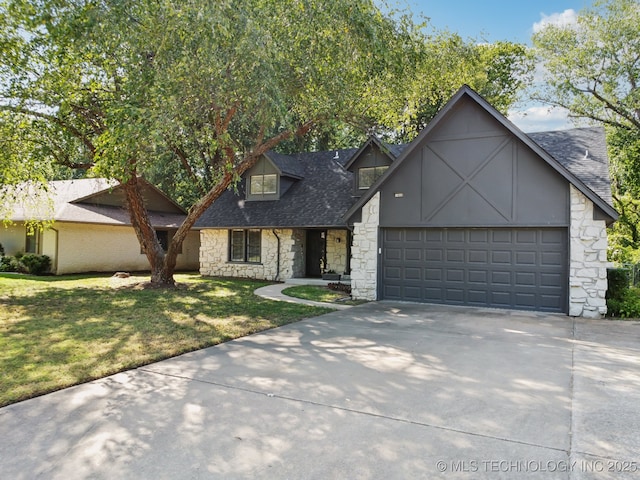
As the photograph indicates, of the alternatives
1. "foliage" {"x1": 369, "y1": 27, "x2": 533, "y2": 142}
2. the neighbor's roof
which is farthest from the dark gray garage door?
the neighbor's roof

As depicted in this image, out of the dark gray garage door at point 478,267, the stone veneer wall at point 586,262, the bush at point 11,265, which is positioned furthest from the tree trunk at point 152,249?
the stone veneer wall at point 586,262

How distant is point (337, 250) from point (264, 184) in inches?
177

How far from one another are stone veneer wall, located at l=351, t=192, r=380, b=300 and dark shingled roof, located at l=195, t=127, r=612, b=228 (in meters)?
2.09

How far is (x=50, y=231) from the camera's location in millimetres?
17938

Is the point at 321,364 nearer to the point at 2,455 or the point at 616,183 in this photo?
the point at 2,455

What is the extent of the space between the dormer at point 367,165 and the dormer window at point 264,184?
3.79 metres

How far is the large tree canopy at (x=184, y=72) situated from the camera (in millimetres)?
7973

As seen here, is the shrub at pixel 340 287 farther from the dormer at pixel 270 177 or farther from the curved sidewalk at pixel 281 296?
the dormer at pixel 270 177

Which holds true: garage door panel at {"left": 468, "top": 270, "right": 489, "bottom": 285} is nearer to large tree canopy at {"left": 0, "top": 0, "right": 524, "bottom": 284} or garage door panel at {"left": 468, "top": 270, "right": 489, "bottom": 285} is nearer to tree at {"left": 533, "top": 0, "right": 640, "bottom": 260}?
large tree canopy at {"left": 0, "top": 0, "right": 524, "bottom": 284}

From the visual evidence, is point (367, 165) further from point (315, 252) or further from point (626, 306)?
point (626, 306)

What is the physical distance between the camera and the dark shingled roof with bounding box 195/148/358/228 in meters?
16.7

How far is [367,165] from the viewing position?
16.2m

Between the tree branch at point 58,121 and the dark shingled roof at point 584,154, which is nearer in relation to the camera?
the tree branch at point 58,121

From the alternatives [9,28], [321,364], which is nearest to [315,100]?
[9,28]
